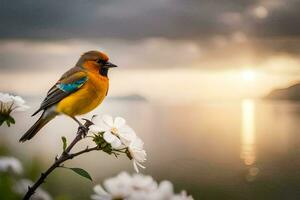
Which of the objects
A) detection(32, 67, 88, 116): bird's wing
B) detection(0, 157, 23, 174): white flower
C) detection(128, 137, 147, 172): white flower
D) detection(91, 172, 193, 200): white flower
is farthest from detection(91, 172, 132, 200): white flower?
detection(32, 67, 88, 116): bird's wing

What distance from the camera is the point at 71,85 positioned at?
123 cm

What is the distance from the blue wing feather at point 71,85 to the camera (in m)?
1.22

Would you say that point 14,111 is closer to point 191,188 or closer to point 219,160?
point 191,188

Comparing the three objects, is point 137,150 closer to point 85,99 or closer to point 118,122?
point 118,122

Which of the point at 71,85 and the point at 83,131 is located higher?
the point at 71,85

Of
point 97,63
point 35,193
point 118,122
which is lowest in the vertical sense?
point 35,193

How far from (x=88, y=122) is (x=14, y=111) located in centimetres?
10

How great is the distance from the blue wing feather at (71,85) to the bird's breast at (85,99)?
0.01 m

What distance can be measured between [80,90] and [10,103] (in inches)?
17.7

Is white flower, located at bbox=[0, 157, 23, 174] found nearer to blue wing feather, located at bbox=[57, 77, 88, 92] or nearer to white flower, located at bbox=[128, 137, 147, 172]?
blue wing feather, located at bbox=[57, 77, 88, 92]

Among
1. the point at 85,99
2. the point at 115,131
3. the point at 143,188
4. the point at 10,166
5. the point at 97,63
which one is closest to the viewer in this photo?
the point at 143,188

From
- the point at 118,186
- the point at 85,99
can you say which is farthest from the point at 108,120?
the point at 85,99

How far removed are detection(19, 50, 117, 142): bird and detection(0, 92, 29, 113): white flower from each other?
31 centimetres

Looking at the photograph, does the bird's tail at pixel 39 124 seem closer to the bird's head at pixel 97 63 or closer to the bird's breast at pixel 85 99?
the bird's breast at pixel 85 99
